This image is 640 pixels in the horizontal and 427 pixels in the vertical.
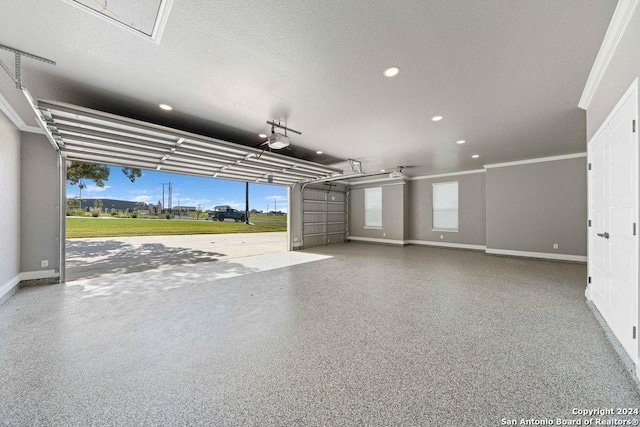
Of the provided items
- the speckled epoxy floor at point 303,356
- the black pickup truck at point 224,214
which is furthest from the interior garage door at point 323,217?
the black pickup truck at point 224,214

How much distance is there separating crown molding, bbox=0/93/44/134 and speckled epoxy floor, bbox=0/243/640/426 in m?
2.68

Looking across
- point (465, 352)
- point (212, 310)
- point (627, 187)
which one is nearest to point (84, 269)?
point (212, 310)

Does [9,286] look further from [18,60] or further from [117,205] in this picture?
[117,205]

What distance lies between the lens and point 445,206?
8.68 metres

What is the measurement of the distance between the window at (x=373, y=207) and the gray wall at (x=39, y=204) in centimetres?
928

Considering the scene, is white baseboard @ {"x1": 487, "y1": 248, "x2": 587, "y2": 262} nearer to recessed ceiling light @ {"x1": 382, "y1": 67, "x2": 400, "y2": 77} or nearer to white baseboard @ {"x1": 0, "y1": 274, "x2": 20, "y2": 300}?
recessed ceiling light @ {"x1": 382, "y1": 67, "x2": 400, "y2": 77}

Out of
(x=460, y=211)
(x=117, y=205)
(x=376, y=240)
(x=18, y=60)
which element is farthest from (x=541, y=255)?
(x=117, y=205)

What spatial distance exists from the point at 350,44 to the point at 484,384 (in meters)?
2.94

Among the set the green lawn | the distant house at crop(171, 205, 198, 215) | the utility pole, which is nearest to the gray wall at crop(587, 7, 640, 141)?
the green lawn

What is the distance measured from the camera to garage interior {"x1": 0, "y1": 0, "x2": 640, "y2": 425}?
1.60 m

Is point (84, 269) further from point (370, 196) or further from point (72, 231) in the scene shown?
point (72, 231)

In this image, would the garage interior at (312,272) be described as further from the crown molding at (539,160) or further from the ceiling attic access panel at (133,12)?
the crown molding at (539,160)

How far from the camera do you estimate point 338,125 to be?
4121mm

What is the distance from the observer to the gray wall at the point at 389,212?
30.4ft
